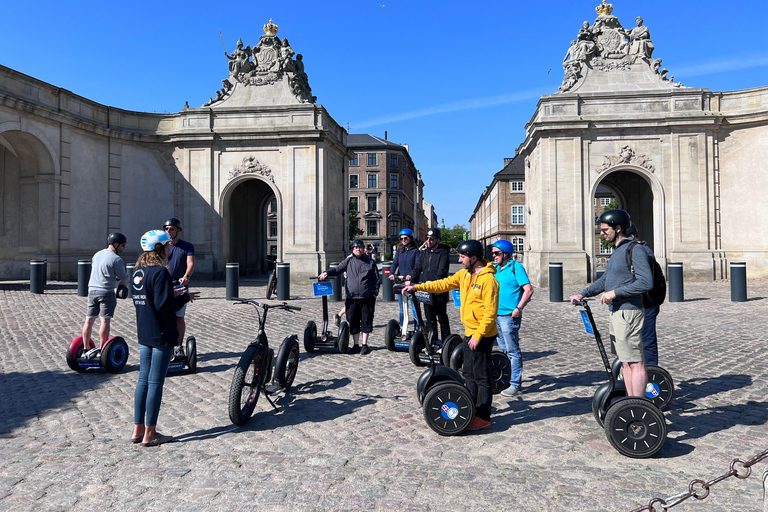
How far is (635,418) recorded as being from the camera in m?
3.77

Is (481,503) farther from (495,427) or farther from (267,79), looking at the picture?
(267,79)

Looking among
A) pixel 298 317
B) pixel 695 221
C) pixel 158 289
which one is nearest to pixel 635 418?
pixel 158 289

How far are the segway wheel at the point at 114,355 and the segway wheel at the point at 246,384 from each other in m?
2.47

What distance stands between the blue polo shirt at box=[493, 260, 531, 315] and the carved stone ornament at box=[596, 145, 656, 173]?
1594 centimetres

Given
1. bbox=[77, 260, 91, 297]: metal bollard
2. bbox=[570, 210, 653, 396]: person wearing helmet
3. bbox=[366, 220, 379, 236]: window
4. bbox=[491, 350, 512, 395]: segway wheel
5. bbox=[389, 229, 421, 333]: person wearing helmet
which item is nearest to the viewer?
bbox=[570, 210, 653, 396]: person wearing helmet

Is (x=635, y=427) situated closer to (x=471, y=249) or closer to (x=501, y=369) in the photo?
(x=471, y=249)

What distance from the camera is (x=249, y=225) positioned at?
26047 mm

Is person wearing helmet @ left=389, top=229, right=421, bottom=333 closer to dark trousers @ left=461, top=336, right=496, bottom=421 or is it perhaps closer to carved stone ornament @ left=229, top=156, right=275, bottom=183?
dark trousers @ left=461, top=336, right=496, bottom=421

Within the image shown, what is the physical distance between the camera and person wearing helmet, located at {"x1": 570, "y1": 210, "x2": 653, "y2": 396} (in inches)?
153

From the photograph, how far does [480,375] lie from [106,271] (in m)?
4.73

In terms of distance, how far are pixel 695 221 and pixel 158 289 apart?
20367 mm

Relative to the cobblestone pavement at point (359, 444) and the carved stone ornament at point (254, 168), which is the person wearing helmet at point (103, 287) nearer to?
the cobblestone pavement at point (359, 444)

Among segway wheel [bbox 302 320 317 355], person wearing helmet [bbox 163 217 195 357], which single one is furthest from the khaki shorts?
person wearing helmet [bbox 163 217 195 357]

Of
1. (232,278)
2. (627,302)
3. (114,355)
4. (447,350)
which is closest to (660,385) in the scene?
(627,302)
